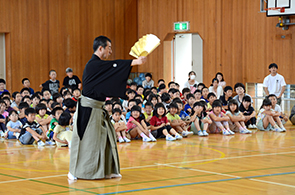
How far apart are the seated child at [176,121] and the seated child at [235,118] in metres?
1.18

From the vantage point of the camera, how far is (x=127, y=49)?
64.0 feet

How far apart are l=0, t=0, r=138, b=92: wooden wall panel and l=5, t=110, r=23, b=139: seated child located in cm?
700

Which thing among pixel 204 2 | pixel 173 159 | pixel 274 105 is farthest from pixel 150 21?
pixel 173 159

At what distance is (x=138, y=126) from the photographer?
9.12 metres

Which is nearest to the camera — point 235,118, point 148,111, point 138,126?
point 138,126

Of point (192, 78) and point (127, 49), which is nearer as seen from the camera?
point (192, 78)

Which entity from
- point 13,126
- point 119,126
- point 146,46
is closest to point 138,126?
point 119,126

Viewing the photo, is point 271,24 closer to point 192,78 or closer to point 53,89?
point 192,78

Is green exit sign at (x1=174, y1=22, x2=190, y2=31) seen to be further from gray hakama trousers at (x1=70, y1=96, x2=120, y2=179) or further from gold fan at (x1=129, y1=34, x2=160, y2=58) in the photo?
gray hakama trousers at (x1=70, y1=96, x2=120, y2=179)

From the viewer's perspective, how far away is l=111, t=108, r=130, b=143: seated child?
8.86m

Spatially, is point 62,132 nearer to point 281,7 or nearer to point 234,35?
point 281,7

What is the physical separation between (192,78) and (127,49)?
632 centimetres

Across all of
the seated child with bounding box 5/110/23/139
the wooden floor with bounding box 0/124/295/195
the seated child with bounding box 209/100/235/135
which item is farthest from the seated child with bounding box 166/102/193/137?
the seated child with bounding box 5/110/23/139

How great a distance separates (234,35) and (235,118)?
6775mm
